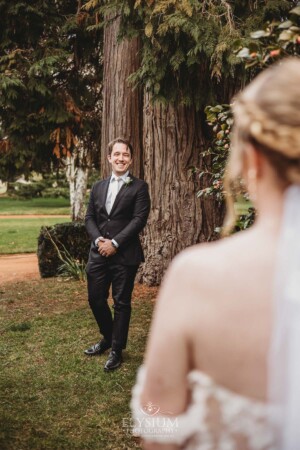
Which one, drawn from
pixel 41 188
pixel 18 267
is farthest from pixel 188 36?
pixel 41 188

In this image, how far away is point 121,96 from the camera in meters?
8.22

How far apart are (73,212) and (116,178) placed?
50.8 ft

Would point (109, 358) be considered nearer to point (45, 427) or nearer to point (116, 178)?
point (45, 427)

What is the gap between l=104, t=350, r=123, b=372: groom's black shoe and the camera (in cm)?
Answer: 486

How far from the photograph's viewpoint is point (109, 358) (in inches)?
194

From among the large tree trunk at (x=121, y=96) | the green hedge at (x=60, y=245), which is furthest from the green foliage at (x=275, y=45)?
the green hedge at (x=60, y=245)

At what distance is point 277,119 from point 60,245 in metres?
8.39

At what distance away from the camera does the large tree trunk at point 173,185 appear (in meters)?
7.68

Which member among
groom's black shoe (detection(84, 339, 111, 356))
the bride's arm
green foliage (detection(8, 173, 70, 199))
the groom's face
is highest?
the groom's face

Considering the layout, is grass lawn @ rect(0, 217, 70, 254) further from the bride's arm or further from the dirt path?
the bride's arm

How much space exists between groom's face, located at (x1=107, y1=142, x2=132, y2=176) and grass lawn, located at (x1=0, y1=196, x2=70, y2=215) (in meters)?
26.4

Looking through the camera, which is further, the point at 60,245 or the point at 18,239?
the point at 18,239

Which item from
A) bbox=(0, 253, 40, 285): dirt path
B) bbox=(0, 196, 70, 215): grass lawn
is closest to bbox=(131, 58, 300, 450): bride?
bbox=(0, 253, 40, 285): dirt path

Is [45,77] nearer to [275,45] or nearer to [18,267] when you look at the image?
[18,267]
